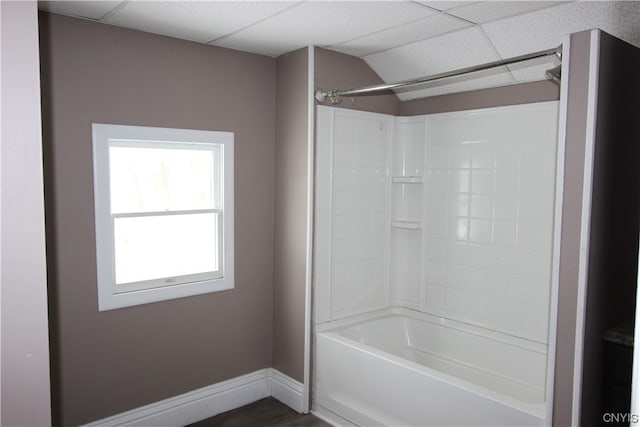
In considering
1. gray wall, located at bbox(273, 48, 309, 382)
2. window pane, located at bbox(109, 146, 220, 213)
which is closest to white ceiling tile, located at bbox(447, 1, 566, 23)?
gray wall, located at bbox(273, 48, 309, 382)

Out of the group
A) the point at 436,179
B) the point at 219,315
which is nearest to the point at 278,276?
the point at 219,315

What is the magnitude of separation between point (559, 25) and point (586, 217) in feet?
3.65

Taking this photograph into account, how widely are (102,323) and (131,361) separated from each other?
0.31m

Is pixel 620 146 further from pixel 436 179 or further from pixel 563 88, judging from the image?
pixel 436 179

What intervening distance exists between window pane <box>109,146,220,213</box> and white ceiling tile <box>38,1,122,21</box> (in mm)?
719

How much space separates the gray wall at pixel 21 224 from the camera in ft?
3.66

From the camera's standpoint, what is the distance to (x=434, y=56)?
3115 mm

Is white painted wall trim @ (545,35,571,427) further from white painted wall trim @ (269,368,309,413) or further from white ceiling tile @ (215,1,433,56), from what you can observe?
white painted wall trim @ (269,368,309,413)

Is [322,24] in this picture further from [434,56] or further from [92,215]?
[92,215]

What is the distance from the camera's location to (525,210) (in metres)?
3.11

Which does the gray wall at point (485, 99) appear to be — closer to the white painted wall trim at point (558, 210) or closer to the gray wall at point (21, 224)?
the white painted wall trim at point (558, 210)

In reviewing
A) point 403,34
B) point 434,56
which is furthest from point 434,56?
point 403,34

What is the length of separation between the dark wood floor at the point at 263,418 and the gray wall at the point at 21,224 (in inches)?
85.6

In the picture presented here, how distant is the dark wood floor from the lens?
3176 millimetres
